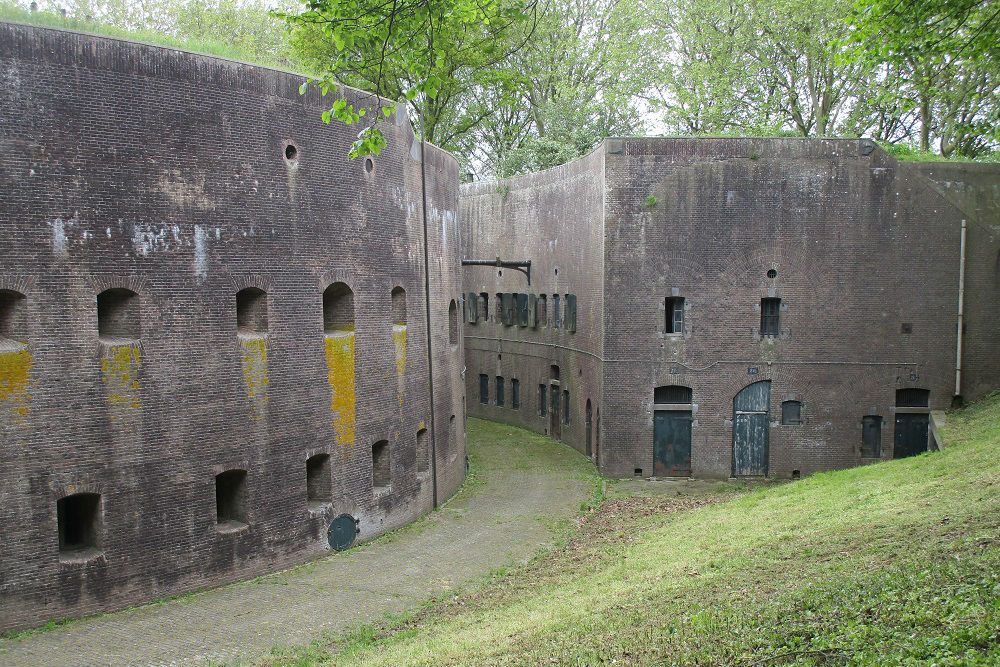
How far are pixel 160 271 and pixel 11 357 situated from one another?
2546 mm

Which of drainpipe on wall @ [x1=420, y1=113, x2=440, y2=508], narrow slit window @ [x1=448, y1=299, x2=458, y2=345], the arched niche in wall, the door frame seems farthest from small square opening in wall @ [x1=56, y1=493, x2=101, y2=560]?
the door frame

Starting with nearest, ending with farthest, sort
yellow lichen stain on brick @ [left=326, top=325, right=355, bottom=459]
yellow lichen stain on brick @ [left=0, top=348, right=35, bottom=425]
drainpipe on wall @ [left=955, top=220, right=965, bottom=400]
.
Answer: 1. yellow lichen stain on brick @ [left=0, top=348, right=35, bottom=425]
2. yellow lichen stain on brick @ [left=326, top=325, right=355, bottom=459]
3. drainpipe on wall @ [left=955, top=220, right=965, bottom=400]

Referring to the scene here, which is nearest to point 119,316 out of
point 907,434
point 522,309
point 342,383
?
point 342,383

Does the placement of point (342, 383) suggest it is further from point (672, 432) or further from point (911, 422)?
point (911, 422)

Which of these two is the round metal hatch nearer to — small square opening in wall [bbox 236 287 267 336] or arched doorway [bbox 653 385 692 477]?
small square opening in wall [bbox 236 287 267 336]

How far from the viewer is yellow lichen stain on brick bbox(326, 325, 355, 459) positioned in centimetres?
1639

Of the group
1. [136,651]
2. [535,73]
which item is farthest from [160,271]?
[535,73]

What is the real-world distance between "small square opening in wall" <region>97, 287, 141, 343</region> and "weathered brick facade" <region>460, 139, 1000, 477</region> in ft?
41.9

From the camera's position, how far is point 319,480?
53.5 ft

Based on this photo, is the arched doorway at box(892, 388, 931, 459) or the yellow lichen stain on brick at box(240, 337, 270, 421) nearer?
the yellow lichen stain on brick at box(240, 337, 270, 421)

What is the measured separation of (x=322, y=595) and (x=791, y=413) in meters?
13.9

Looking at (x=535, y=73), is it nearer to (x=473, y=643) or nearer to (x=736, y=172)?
(x=736, y=172)

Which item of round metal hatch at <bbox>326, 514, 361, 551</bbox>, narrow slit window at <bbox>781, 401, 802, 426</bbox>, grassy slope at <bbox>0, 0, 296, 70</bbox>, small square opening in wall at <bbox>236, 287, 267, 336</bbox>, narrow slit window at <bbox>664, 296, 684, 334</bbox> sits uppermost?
grassy slope at <bbox>0, 0, 296, 70</bbox>

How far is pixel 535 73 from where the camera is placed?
1540 inches
